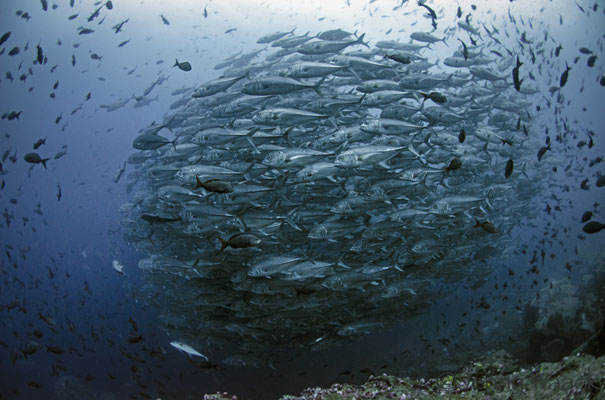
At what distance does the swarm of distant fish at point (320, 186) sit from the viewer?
514 cm

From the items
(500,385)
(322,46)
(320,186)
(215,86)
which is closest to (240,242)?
(320,186)

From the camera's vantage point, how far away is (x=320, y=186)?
19.4ft

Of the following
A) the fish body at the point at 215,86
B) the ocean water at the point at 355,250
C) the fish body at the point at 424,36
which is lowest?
the ocean water at the point at 355,250

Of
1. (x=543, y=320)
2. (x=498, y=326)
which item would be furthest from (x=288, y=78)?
(x=498, y=326)

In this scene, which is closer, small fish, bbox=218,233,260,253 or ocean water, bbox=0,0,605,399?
small fish, bbox=218,233,260,253

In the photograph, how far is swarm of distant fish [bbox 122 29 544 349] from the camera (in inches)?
202

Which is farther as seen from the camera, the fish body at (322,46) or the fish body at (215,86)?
the fish body at (322,46)

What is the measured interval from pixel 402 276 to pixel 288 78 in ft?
15.8

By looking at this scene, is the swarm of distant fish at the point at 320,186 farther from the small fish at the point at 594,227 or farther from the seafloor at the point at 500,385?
the seafloor at the point at 500,385

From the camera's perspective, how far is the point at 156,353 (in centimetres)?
701

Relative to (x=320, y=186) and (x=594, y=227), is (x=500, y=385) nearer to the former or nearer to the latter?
(x=594, y=227)

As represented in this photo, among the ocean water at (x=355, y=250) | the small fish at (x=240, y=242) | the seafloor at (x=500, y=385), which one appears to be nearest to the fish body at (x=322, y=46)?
the ocean water at (x=355, y=250)

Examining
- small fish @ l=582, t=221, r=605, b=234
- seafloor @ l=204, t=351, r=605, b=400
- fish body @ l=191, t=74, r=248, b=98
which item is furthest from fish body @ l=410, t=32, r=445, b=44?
seafloor @ l=204, t=351, r=605, b=400

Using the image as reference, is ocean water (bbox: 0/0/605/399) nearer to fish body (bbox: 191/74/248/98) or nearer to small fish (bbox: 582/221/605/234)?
fish body (bbox: 191/74/248/98)
